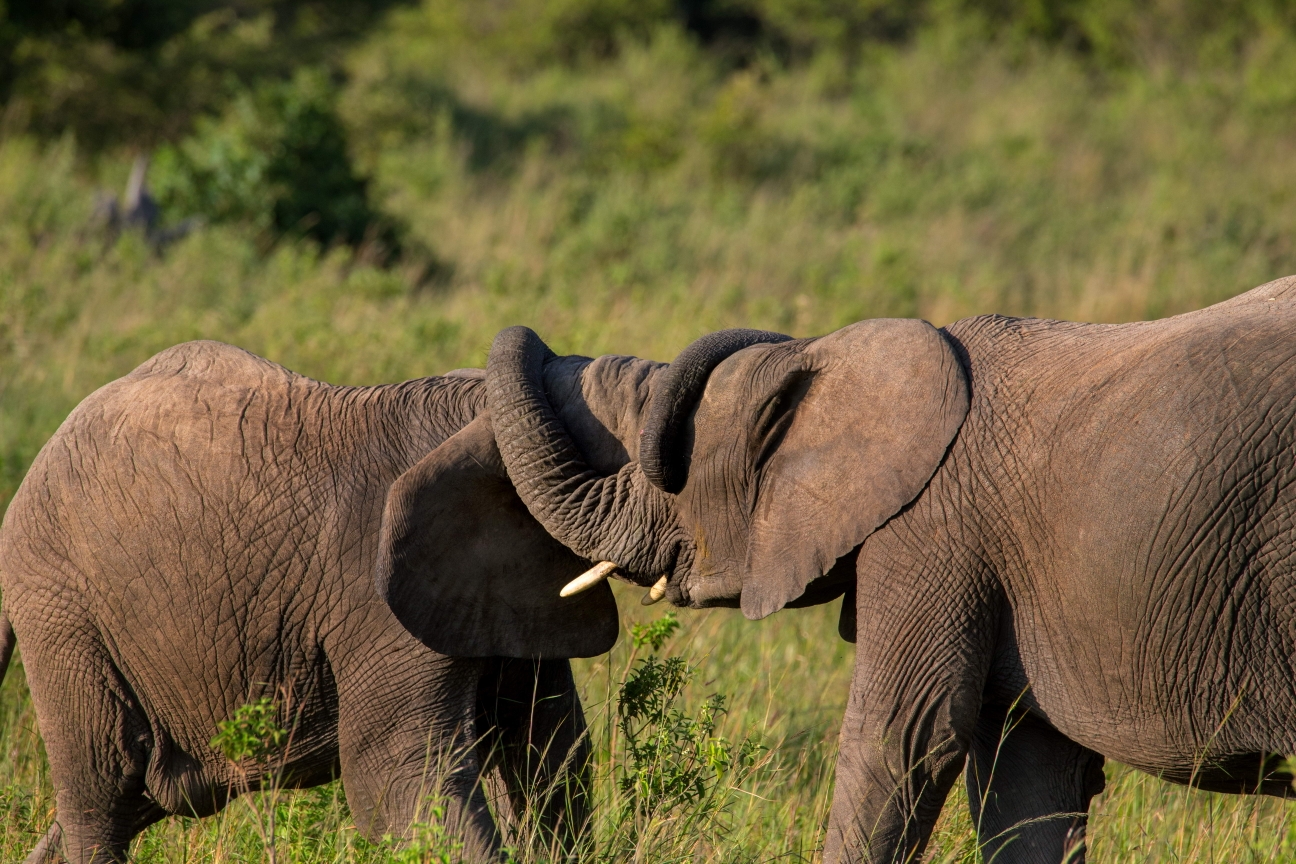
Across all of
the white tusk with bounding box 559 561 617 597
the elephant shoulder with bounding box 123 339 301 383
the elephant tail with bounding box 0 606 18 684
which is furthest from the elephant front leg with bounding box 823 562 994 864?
the elephant tail with bounding box 0 606 18 684

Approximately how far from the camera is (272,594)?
367 cm

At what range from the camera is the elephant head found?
133 inches

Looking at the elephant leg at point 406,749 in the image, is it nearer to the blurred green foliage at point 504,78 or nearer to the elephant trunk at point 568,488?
the elephant trunk at point 568,488

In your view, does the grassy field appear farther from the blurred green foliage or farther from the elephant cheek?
the elephant cheek

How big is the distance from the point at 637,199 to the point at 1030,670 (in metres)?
10.4

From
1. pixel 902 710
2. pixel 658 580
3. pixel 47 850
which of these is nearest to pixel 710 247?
pixel 658 580

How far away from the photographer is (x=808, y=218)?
13875 mm

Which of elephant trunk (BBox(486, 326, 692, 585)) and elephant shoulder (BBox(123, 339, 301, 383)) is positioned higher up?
elephant shoulder (BBox(123, 339, 301, 383))

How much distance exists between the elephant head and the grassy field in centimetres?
62

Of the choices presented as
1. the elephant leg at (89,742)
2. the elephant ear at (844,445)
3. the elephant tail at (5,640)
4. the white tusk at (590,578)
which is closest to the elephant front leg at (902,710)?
the elephant ear at (844,445)

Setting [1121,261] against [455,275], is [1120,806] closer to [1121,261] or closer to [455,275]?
[455,275]

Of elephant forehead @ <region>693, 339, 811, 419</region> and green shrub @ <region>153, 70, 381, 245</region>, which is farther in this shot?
green shrub @ <region>153, 70, 381, 245</region>

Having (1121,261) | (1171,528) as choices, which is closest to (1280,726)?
(1171,528)

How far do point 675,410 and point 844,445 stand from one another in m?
0.43
